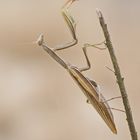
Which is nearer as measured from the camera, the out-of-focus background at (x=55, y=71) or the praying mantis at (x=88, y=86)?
the praying mantis at (x=88, y=86)

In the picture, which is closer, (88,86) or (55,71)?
(88,86)

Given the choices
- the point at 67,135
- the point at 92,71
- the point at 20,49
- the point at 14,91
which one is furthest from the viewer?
the point at 20,49

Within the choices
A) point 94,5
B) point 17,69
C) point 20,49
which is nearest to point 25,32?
point 20,49

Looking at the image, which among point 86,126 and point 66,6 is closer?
point 66,6

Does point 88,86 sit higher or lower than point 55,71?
lower

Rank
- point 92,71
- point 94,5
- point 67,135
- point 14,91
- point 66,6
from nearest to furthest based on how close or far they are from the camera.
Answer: point 66,6 → point 67,135 → point 14,91 → point 92,71 → point 94,5

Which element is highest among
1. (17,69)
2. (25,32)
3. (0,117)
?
(25,32)

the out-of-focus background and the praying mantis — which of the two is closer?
the praying mantis

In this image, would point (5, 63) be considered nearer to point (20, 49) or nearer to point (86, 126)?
point (20, 49)
